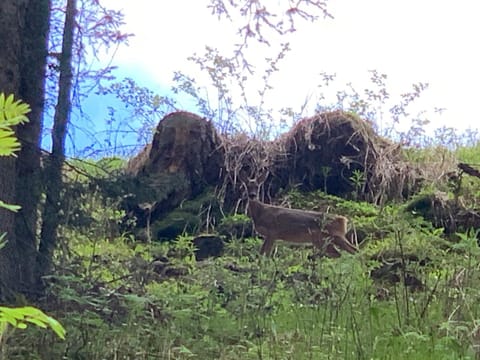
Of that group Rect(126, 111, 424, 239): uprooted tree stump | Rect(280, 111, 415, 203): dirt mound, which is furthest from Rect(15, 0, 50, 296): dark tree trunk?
Rect(280, 111, 415, 203): dirt mound

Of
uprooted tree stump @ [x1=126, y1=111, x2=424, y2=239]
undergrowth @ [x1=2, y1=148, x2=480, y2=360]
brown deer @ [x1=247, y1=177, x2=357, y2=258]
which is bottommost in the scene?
undergrowth @ [x1=2, y1=148, x2=480, y2=360]

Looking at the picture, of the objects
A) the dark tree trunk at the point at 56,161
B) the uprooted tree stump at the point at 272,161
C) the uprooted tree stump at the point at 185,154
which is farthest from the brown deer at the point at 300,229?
the dark tree trunk at the point at 56,161

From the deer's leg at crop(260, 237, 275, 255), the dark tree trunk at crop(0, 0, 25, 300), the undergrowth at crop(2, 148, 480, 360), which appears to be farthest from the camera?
the deer's leg at crop(260, 237, 275, 255)

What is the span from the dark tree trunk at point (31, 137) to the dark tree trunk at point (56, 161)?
0.24 feet

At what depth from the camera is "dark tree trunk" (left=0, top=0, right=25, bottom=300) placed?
5246mm

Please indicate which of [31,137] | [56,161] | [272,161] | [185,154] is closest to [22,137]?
[31,137]

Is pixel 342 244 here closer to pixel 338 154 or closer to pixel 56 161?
pixel 338 154

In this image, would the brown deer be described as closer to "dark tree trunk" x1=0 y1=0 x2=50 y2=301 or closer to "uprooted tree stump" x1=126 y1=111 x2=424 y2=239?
"uprooted tree stump" x1=126 y1=111 x2=424 y2=239

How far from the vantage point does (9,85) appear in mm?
5277

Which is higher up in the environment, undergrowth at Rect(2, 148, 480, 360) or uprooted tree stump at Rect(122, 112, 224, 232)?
uprooted tree stump at Rect(122, 112, 224, 232)

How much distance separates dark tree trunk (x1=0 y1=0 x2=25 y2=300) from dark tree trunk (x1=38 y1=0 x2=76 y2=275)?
0.27m

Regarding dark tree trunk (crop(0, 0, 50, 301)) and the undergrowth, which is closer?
the undergrowth

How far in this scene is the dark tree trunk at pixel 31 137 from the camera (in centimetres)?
546

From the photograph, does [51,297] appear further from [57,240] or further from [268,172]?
[268,172]
